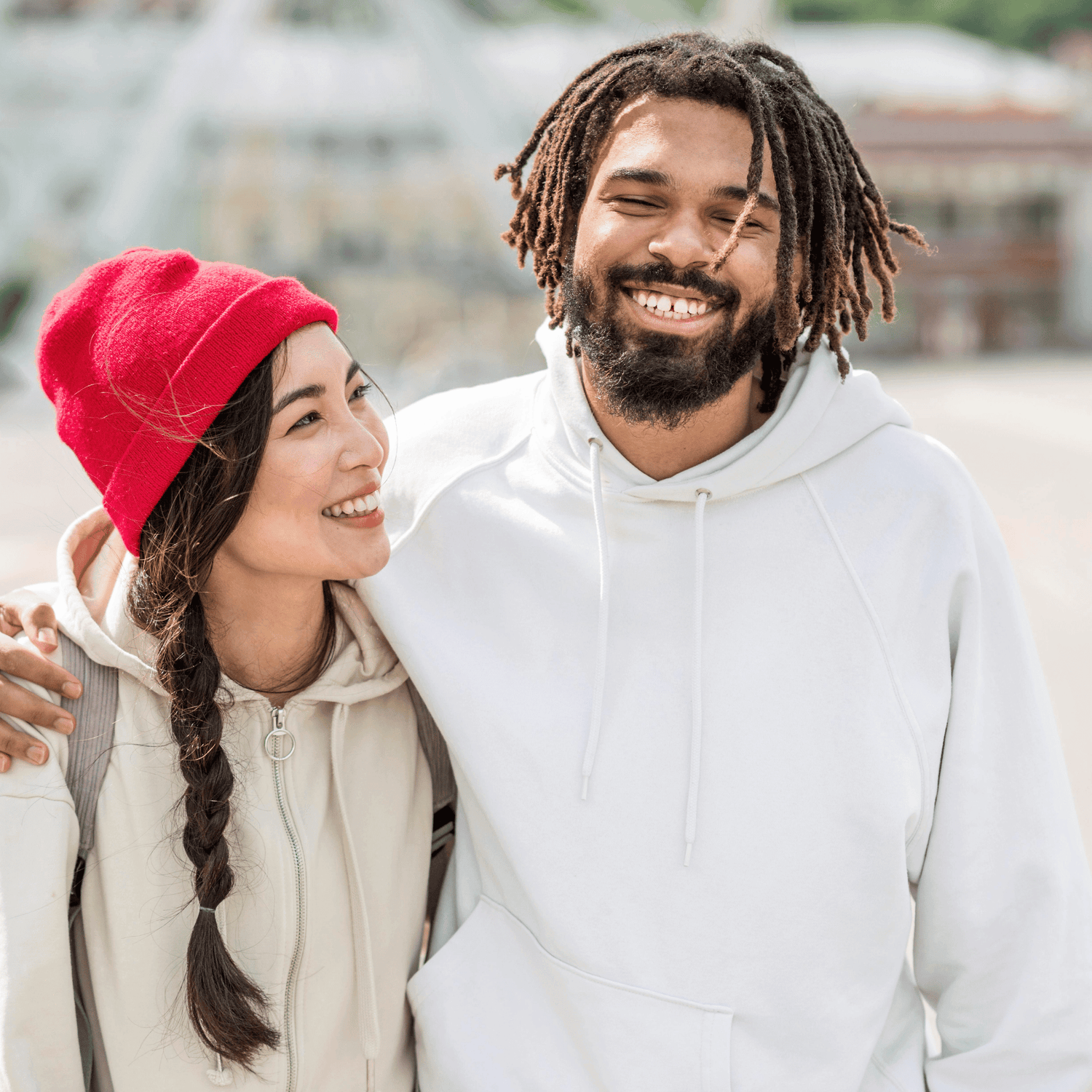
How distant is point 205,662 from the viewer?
190 cm

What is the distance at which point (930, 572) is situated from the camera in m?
1.96

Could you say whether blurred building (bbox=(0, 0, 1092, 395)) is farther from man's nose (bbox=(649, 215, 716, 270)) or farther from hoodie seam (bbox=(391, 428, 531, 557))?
man's nose (bbox=(649, 215, 716, 270))

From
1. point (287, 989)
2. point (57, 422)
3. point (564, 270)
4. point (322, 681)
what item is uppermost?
point (564, 270)

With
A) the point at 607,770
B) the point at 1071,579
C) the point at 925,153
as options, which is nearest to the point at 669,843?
the point at 607,770

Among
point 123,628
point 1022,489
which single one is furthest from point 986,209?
point 123,628

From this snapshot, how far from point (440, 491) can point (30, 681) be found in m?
0.76

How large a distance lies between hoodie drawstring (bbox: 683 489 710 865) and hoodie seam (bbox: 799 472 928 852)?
0.22 metres

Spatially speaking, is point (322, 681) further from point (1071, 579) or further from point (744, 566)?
point (1071, 579)

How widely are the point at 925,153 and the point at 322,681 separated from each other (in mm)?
30819

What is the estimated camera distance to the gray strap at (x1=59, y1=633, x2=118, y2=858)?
1814 millimetres

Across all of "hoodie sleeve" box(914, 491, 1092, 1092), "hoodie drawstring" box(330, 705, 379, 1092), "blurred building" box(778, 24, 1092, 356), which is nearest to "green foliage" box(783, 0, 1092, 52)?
"blurred building" box(778, 24, 1092, 356)

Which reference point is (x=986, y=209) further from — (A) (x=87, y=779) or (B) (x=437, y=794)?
(A) (x=87, y=779)

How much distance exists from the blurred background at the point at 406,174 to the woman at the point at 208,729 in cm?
1565

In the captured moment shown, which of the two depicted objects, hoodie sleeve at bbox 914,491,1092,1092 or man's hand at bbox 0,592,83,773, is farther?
hoodie sleeve at bbox 914,491,1092,1092
